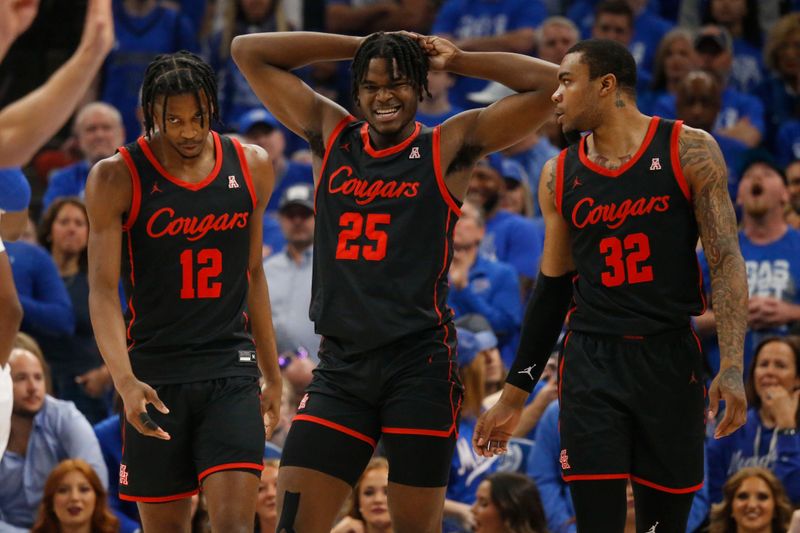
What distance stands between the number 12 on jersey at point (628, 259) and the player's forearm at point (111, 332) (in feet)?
5.81

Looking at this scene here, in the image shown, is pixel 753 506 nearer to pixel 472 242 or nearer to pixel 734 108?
pixel 472 242

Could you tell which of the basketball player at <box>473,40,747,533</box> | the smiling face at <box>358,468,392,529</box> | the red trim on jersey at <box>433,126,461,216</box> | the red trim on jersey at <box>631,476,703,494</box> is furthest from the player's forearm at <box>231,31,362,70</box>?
the smiling face at <box>358,468,392,529</box>

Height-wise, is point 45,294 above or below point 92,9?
below

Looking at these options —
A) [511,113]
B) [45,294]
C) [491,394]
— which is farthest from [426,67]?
[45,294]

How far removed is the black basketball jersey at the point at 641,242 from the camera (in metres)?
5.23

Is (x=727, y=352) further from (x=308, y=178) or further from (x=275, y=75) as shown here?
(x=308, y=178)

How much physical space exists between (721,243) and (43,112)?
252 centimetres

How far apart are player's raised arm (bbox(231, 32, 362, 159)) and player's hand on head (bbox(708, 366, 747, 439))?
1.72 m

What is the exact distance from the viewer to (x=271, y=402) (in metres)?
5.82

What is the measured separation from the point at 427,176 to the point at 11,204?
172cm

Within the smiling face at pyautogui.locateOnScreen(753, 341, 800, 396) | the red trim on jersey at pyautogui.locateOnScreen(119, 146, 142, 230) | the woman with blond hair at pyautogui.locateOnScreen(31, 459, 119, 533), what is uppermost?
the red trim on jersey at pyautogui.locateOnScreen(119, 146, 142, 230)

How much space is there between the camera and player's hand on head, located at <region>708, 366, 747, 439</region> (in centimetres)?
493

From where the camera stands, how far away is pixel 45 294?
8.90 metres

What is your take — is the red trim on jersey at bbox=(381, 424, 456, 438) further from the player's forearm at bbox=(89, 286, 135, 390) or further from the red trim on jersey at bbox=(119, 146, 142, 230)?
the red trim on jersey at bbox=(119, 146, 142, 230)
